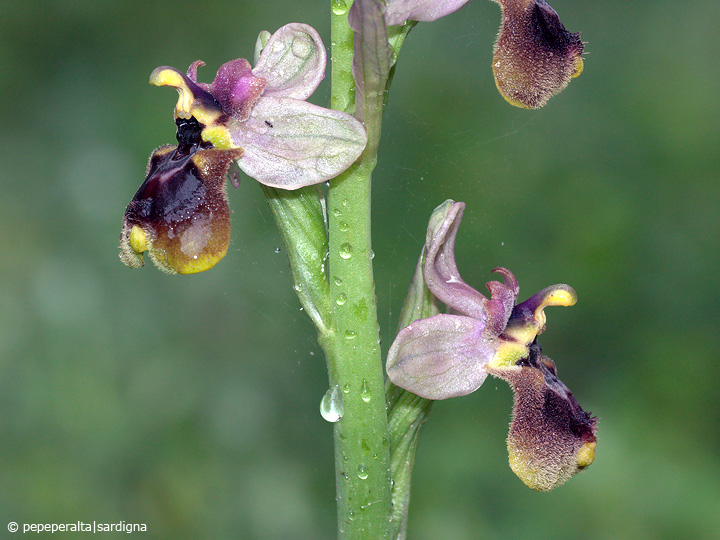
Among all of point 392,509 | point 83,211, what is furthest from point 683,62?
point 392,509

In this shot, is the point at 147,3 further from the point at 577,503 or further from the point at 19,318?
the point at 577,503

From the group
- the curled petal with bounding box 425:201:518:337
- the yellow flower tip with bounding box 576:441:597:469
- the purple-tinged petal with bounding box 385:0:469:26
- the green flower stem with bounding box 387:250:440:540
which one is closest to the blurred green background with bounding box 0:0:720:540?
the green flower stem with bounding box 387:250:440:540

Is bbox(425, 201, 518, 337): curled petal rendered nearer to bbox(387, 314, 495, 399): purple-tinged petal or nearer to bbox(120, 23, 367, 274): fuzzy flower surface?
bbox(387, 314, 495, 399): purple-tinged petal

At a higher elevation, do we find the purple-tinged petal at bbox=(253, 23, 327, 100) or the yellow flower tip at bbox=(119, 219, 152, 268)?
the purple-tinged petal at bbox=(253, 23, 327, 100)

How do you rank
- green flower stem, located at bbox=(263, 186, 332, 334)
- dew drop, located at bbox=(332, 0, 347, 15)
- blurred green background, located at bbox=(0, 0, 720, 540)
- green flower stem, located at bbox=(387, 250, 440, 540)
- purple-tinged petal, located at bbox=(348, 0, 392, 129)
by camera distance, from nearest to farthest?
purple-tinged petal, located at bbox=(348, 0, 392, 129), dew drop, located at bbox=(332, 0, 347, 15), green flower stem, located at bbox=(263, 186, 332, 334), green flower stem, located at bbox=(387, 250, 440, 540), blurred green background, located at bbox=(0, 0, 720, 540)

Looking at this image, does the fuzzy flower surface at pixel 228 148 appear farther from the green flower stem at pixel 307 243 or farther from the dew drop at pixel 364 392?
the dew drop at pixel 364 392

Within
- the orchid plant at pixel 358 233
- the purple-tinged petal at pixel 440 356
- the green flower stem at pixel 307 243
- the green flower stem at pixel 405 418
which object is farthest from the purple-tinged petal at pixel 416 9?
the purple-tinged petal at pixel 440 356
